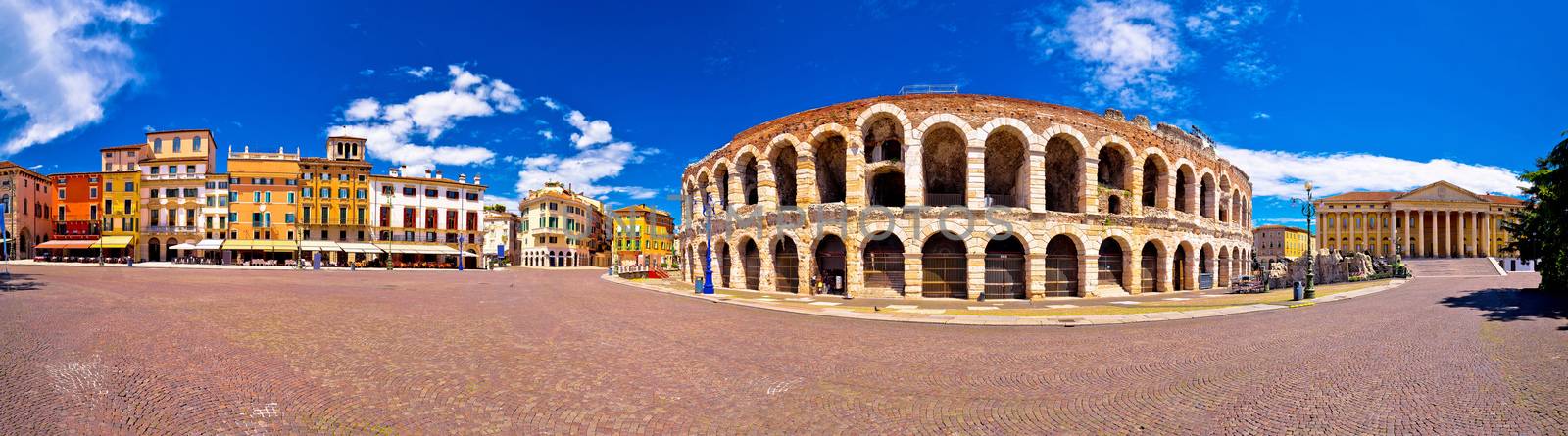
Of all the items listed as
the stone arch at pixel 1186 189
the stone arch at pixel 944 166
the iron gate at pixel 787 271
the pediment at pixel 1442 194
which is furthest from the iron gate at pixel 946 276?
the pediment at pixel 1442 194

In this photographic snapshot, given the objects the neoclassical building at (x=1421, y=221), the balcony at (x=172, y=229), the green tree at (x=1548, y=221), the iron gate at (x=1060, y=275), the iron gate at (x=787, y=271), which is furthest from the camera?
the neoclassical building at (x=1421, y=221)

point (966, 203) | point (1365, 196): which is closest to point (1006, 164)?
point (966, 203)

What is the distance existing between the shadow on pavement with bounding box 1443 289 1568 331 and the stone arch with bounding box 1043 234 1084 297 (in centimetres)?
1175

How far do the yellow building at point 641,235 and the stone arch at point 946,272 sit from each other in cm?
5737

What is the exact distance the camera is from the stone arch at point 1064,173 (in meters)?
27.0

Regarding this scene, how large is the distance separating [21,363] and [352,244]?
62645 mm

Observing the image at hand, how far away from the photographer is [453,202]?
6688 cm

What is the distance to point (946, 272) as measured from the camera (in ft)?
84.3

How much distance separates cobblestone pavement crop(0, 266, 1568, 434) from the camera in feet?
20.7

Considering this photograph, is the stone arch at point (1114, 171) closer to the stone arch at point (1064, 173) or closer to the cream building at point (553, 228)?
the stone arch at point (1064, 173)

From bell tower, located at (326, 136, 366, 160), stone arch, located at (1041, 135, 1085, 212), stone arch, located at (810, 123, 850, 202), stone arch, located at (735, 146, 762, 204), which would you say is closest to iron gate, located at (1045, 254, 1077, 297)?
stone arch, located at (1041, 135, 1085, 212)

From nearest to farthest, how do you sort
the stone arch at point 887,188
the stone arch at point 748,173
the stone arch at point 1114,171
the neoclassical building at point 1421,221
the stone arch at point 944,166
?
the stone arch at point 1114,171 → the stone arch at point 944,166 → the stone arch at point 887,188 → the stone arch at point 748,173 → the neoclassical building at point 1421,221

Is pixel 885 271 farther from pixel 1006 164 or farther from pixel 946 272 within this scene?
pixel 1006 164

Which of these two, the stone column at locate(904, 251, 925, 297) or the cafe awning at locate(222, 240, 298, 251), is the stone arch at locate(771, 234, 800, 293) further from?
the cafe awning at locate(222, 240, 298, 251)
